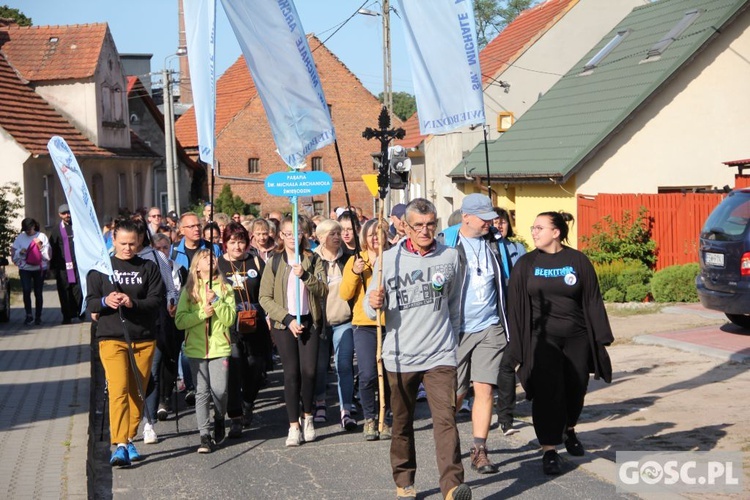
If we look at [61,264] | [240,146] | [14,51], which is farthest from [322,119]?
[240,146]

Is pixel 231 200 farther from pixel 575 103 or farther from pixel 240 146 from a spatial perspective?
pixel 575 103

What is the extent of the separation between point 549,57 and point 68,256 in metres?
22.6

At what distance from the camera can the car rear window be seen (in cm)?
1442

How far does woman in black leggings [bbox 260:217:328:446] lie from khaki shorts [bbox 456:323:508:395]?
5.16ft

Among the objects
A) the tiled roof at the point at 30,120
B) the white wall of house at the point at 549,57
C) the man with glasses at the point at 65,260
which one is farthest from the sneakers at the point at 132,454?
the white wall of house at the point at 549,57

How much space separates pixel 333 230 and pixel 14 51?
28646 millimetres

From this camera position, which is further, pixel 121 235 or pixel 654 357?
pixel 654 357

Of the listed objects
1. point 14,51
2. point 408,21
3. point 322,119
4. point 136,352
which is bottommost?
point 136,352

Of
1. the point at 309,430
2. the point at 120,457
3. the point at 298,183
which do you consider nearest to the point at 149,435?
the point at 120,457

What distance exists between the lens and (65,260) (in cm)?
1817

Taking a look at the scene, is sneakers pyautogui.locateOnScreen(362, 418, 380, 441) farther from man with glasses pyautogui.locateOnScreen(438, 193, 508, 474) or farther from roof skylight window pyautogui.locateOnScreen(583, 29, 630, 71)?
roof skylight window pyautogui.locateOnScreen(583, 29, 630, 71)

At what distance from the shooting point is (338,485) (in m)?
8.01

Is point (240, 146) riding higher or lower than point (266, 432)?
higher

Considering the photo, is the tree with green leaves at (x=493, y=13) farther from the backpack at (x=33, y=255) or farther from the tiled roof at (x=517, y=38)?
the backpack at (x=33, y=255)
